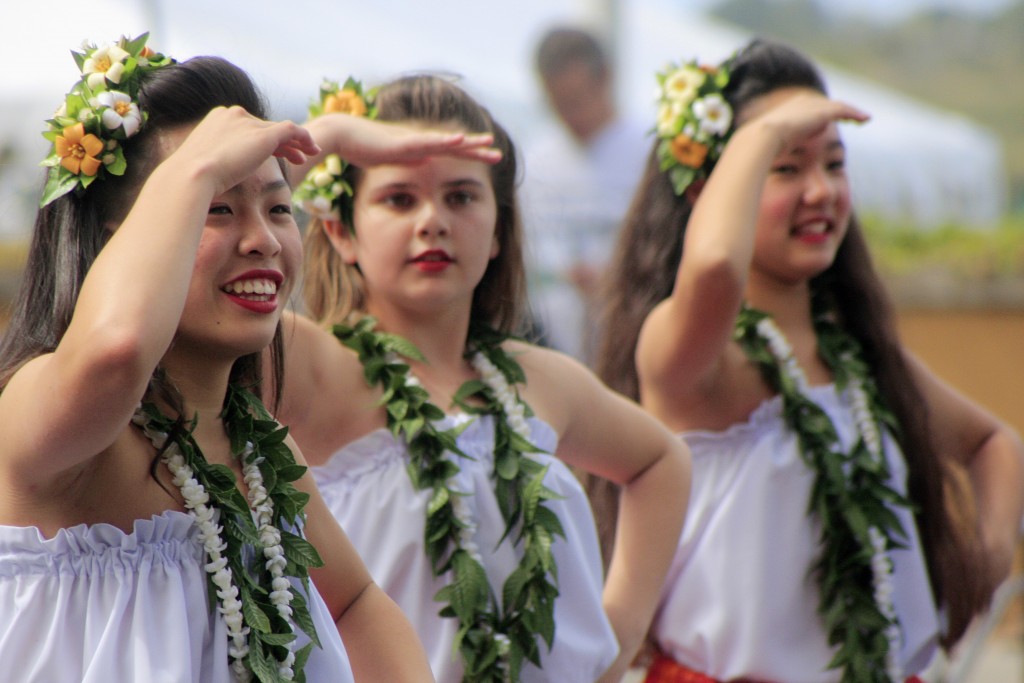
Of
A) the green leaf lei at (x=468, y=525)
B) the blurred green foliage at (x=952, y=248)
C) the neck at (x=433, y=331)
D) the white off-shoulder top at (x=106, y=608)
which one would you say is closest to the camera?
the white off-shoulder top at (x=106, y=608)

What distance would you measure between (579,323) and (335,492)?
3.23 m

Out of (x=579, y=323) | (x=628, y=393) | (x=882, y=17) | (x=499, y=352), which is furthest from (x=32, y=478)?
(x=882, y=17)

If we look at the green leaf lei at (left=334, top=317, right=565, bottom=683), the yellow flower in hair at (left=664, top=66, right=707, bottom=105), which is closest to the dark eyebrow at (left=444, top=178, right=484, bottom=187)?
the green leaf lei at (left=334, top=317, right=565, bottom=683)

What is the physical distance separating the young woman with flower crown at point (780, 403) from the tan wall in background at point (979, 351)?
3.38 m

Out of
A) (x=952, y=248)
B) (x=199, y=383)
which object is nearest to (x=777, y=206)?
(x=199, y=383)

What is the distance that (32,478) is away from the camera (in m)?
1.71

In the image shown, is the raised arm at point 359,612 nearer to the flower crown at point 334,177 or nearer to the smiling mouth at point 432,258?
the smiling mouth at point 432,258

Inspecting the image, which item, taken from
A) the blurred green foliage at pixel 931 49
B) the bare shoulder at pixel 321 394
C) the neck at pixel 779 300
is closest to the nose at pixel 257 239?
the bare shoulder at pixel 321 394

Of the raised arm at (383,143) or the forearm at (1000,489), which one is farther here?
the forearm at (1000,489)

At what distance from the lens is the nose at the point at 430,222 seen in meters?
2.67

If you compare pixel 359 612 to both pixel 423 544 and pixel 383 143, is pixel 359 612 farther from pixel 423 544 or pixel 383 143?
pixel 383 143

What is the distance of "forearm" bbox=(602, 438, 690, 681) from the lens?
9.76ft

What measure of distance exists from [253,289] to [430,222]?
0.80 m

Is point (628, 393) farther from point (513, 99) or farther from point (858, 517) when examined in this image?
point (513, 99)
